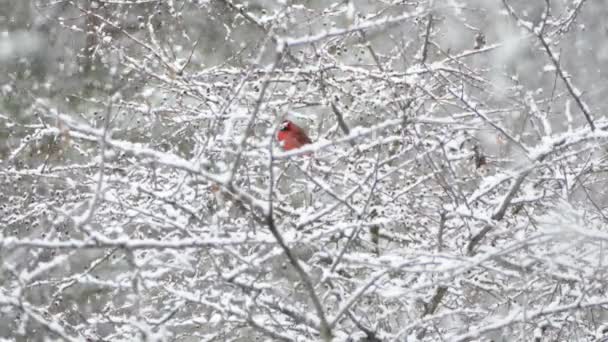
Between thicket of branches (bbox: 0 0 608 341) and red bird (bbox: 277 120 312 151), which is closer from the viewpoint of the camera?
thicket of branches (bbox: 0 0 608 341)

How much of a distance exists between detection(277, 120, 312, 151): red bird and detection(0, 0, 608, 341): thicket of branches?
25cm

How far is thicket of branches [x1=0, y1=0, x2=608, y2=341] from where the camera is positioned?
375 cm

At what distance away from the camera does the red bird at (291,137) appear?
22.7 ft

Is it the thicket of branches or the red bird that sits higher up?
the red bird

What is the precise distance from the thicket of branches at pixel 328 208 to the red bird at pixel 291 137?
25cm

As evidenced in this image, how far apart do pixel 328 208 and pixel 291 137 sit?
2.74 metres

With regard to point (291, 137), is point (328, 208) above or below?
below

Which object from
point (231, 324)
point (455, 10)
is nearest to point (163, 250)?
point (231, 324)

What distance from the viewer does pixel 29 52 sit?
1264 centimetres

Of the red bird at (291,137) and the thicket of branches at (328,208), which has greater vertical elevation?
the red bird at (291,137)

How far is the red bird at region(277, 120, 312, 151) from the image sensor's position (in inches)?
273

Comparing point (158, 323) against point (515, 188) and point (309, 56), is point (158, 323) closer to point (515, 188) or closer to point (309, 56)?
point (515, 188)

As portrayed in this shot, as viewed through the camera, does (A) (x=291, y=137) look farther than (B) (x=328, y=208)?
Yes

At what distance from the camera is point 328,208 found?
433cm
